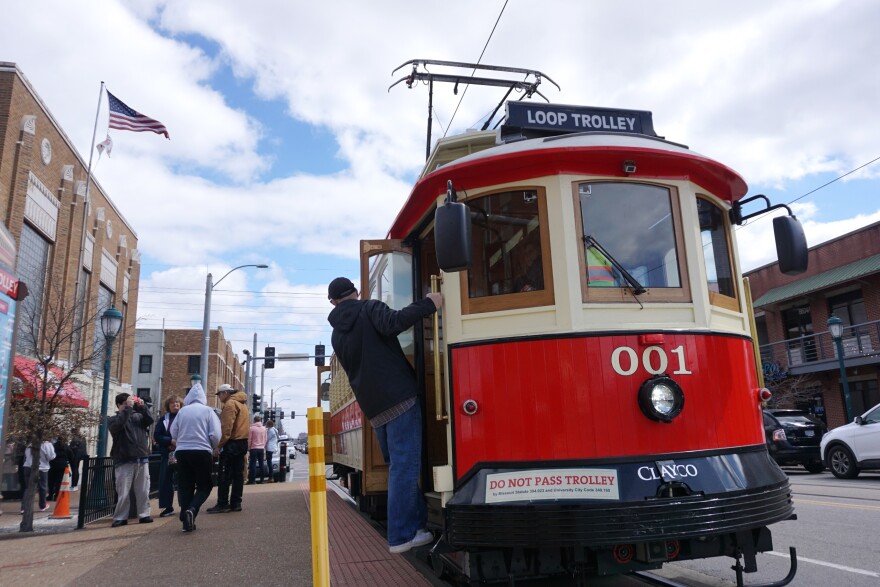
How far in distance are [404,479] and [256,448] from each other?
11259 mm

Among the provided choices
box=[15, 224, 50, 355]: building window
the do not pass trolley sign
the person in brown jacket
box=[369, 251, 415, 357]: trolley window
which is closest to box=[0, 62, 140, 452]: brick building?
box=[15, 224, 50, 355]: building window

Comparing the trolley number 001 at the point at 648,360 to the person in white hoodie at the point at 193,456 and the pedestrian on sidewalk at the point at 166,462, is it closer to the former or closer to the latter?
the person in white hoodie at the point at 193,456

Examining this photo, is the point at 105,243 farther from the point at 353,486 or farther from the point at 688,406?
the point at 688,406

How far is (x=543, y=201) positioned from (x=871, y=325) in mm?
22208

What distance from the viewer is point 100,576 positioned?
5.34m

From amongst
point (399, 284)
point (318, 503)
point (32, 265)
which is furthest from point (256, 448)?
point (318, 503)

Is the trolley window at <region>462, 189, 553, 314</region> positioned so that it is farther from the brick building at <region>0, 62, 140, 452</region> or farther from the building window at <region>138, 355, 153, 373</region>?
the building window at <region>138, 355, 153, 373</region>

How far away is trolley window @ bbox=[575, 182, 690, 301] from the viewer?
4004 millimetres

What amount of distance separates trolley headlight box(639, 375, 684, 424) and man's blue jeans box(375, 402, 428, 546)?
1.46m

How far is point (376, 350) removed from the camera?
14.3 ft

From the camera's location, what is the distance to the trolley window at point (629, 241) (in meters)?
4.00

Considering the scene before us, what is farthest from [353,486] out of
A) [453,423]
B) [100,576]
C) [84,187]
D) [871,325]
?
[871,325]

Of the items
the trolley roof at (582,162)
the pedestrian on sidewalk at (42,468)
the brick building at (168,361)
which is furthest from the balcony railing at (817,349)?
the brick building at (168,361)

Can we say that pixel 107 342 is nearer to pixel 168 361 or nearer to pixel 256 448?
pixel 256 448
